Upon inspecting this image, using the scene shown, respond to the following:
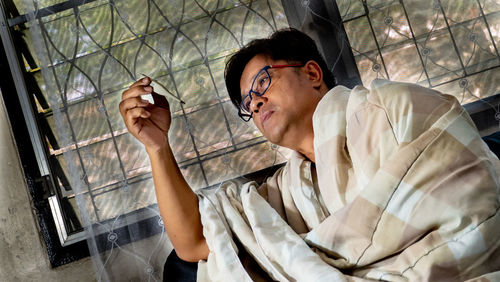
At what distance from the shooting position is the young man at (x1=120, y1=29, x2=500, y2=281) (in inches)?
33.5

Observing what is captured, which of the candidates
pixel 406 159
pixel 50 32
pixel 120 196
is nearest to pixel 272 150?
pixel 120 196

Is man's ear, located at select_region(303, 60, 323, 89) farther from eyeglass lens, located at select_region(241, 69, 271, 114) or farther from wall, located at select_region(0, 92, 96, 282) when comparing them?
wall, located at select_region(0, 92, 96, 282)

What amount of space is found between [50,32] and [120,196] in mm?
759

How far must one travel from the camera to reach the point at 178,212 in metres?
1.31

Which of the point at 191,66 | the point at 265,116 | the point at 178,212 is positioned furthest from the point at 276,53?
the point at 178,212

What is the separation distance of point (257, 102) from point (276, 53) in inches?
8.1

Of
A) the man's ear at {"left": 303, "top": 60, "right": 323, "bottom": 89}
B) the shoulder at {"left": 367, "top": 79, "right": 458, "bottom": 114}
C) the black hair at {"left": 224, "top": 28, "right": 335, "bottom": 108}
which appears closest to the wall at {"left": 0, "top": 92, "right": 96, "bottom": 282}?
the black hair at {"left": 224, "top": 28, "right": 335, "bottom": 108}

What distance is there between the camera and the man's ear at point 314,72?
136 centimetres

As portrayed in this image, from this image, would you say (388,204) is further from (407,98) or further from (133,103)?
(133,103)

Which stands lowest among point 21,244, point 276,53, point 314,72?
point 21,244

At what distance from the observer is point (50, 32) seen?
5.44 feet

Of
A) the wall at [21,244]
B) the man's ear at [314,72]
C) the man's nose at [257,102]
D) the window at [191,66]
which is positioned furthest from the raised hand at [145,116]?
the wall at [21,244]

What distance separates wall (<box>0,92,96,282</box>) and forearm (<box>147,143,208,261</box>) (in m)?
0.60

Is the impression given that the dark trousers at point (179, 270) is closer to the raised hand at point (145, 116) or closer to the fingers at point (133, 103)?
the raised hand at point (145, 116)
